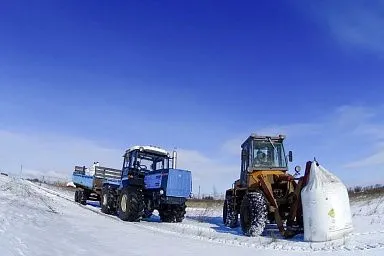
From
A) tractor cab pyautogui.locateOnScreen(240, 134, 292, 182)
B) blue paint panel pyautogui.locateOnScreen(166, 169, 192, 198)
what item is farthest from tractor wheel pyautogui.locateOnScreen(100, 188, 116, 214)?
tractor cab pyautogui.locateOnScreen(240, 134, 292, 182)

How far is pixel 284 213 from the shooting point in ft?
42.2

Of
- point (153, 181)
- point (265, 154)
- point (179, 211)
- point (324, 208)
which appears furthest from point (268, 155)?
point (153, 181)

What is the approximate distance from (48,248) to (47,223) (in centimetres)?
367

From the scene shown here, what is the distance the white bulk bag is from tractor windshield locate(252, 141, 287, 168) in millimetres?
3431

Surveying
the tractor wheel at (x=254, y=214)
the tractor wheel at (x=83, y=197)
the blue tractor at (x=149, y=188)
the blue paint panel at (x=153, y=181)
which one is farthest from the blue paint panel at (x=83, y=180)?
the tractor wheel at (x=254, y=214)

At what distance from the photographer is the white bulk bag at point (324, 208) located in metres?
10.6

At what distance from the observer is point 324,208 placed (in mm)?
10695

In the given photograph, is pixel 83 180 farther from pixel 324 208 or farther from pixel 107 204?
pixel 324 208

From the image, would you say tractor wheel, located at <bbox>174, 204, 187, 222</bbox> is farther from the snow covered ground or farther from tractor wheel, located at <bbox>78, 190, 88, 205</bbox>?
tractor wheel, located at <bbox>78, 190, 88, 205</bbox>

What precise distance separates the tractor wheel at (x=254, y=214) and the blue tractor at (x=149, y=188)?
412 centimetres

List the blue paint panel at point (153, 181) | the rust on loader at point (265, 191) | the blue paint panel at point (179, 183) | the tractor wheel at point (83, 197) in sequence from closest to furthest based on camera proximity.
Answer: the rust on loader at point (265, 191), the blue paint panel at point (179, 183), the blue paint panel at point (153, 181), the tractor wheel at point (83, 197)

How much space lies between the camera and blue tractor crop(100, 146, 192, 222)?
55.0 feet

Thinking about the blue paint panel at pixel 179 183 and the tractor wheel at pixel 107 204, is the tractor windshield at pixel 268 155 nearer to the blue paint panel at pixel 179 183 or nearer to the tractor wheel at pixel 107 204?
the blue paint panel at pixel 179 183

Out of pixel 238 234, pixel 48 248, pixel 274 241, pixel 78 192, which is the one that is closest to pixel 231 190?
pixel 238 234
